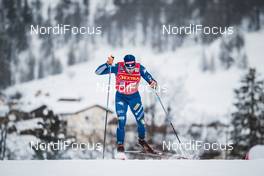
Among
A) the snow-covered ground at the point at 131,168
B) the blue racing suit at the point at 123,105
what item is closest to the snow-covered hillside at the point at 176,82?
the blue racing suit at the point at 123,105

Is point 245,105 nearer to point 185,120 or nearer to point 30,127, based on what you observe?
point 185,120

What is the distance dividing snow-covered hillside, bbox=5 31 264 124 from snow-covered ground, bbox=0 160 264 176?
17.6ft

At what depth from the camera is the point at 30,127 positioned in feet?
38.3

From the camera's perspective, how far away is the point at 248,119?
14102mm

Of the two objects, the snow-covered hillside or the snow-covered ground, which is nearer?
the snow-covered ground

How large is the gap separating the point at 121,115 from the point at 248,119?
9.35 meters

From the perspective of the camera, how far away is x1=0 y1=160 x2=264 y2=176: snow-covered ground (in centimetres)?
359

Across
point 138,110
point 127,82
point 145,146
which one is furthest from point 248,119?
point 127,82

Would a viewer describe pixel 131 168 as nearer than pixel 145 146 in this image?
Yes

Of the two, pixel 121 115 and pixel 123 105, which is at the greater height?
pixel 123 105

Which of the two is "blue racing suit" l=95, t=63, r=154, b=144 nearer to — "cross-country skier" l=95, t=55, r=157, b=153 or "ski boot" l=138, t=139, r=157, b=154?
"cross-country skier" l=95, t=55, r=157, b=153

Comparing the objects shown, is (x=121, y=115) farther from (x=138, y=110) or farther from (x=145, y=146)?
(x=145, y=146)

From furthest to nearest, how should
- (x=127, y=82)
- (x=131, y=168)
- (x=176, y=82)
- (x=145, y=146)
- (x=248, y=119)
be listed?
1. (x=248, y=119)
2. (x=176, y=82)
3. (x=145, y=146)
4. (x=127, y=82)
5. (x=131, y=168)

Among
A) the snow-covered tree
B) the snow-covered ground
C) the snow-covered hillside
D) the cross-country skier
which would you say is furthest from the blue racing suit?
the snow-covered tree
